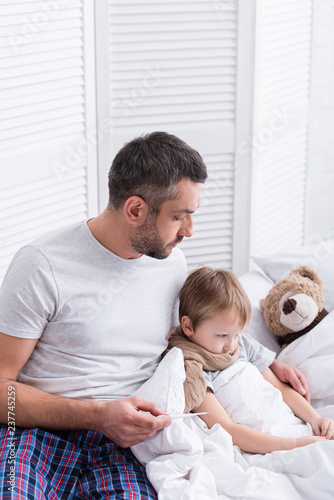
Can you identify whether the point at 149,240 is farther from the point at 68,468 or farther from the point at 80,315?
the point at 68,468

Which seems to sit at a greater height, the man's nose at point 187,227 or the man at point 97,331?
the man's nose at point 187,227

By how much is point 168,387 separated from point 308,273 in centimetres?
75

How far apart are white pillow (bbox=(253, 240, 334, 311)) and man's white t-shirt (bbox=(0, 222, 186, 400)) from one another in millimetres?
764

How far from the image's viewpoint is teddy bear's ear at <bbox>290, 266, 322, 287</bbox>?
2004 millimetres

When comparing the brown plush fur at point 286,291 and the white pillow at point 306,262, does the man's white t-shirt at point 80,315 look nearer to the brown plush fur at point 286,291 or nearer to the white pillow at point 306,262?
the brown plush fur at point 286,291

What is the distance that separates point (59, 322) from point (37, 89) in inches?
42.7

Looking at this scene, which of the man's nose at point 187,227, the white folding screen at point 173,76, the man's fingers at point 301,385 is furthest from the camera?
the white folding screen at point 173,76

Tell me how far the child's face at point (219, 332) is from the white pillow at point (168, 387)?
0.36 feet

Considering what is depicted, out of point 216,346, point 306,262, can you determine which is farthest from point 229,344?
point 306,262

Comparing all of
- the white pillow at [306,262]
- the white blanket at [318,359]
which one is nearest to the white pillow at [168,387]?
the white blanket at [318,359]

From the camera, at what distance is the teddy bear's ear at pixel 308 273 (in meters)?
2.00

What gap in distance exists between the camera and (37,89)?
2266 millimetres

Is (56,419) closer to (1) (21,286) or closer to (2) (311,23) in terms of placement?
(1) (21,286)

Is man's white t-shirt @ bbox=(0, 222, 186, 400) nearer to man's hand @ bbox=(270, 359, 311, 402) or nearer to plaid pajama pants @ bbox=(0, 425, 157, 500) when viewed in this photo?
plaid pajama pants @ bbox=(0, 425, 157, 500)
